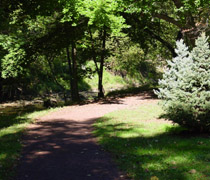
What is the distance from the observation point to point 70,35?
23984mm

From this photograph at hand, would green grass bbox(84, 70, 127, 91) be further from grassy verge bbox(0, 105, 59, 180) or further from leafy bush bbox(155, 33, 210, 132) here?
leafy bush bbox(155, 33, 210, 132)

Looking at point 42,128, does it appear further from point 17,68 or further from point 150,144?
point 17,68

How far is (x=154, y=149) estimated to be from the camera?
913cm

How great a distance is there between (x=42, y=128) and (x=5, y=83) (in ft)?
70.9

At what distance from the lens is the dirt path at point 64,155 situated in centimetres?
742

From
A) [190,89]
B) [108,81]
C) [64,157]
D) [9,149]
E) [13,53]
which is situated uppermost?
[13,53]

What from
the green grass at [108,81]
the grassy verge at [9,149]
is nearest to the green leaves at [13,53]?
the grassy verge at [9,149]

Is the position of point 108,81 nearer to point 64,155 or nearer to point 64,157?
point 64,155

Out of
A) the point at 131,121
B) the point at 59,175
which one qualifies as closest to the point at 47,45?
the point at 131,121

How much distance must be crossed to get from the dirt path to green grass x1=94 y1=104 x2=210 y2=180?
1.52ft

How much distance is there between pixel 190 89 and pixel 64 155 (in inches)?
194

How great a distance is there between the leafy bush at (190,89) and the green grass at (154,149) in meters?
0.75

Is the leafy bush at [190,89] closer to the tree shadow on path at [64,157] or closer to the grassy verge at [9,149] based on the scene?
the tree shadow on path at [64,157]

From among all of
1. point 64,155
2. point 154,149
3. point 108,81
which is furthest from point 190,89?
point 108,81
